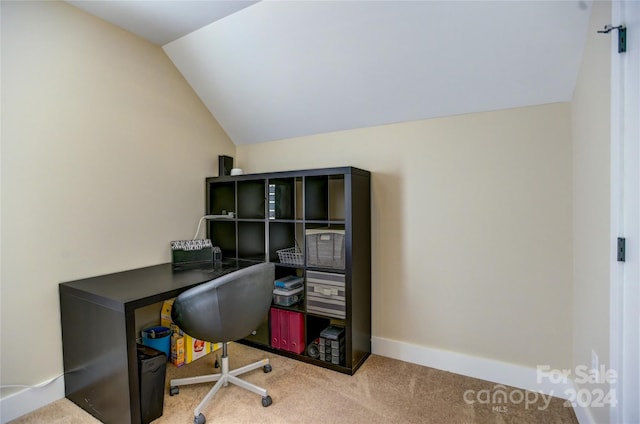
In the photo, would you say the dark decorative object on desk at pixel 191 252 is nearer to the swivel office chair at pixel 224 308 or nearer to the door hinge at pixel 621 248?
the swivel office chair at pixel 224 308

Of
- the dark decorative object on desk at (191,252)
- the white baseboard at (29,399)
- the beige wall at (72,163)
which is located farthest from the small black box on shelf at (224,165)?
the white baseboard at (29,399)

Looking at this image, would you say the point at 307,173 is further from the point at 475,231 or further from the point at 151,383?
the point at 151,383

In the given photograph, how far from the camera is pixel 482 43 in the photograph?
5.87 feet

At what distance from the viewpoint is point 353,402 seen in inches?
73.2

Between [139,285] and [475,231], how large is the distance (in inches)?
86.5

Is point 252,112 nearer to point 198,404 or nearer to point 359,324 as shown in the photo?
point 359,324

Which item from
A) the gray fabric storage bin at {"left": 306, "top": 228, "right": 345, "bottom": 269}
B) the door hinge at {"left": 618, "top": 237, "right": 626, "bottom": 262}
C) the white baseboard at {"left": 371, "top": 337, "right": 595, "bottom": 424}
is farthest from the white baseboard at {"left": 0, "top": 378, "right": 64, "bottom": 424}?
the door hinge at {"left": 618, "top": 237, "right": 626, "bottom": 262}

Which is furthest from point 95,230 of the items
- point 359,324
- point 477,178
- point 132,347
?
point 477,178

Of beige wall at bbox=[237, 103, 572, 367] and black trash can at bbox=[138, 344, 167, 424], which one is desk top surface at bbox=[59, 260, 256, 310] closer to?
black trash can at bbox=[138, 344, 167, 424]

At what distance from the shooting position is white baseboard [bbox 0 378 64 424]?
5.55ft

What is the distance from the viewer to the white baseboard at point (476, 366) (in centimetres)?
192

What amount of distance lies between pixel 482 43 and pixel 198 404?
2696mm

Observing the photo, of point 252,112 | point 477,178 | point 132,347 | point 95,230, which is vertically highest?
point 252,112

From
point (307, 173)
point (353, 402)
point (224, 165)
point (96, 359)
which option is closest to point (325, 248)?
point (307, 173)
